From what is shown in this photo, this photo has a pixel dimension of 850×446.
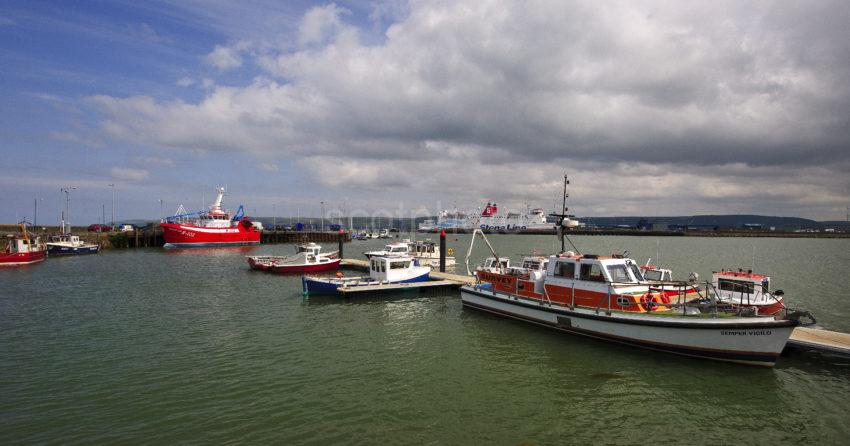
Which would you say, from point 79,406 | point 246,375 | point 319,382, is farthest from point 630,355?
point 79,406

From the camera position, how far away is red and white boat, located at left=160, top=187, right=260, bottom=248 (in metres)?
70.3

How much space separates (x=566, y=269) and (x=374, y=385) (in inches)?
400

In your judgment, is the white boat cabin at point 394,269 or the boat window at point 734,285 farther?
the white boat cabin at point 394,269

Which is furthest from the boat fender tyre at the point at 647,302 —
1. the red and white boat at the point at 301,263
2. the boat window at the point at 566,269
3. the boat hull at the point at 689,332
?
the red and white boat at the point at 301,263

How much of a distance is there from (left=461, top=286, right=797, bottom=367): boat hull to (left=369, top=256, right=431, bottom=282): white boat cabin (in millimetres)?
11918

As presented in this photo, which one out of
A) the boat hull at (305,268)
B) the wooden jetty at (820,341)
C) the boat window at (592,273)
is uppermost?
the boat window at (592,273)

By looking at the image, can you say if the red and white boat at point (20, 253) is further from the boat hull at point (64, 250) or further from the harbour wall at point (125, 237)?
the harbour wall at point (125, 237)

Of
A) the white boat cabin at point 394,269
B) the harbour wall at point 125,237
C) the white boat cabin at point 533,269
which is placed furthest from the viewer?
the harbour wall at point 125,237

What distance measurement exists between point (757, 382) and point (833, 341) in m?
4.58

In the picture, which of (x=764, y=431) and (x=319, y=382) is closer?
(x=764, y=431)

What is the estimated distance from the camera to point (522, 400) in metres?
11.7

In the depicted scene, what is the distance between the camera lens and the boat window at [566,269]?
1814 centimetres

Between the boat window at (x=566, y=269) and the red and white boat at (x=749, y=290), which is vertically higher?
the boat window at (x=566, y=269)

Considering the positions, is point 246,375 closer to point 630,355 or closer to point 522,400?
point 522,400
